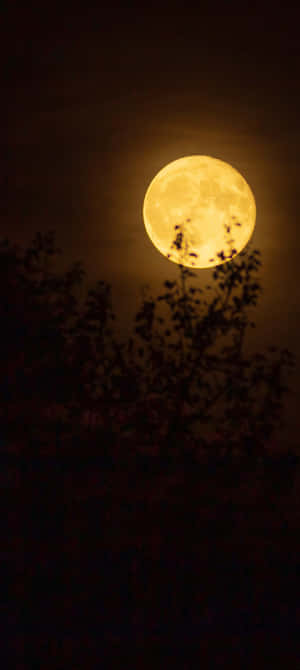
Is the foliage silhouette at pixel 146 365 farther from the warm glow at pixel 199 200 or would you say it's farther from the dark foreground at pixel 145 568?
the warm glow at pixel 199 200

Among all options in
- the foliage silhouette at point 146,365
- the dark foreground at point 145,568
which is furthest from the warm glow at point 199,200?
the dark foreground at point 145,568

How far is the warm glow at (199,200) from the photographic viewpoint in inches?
239

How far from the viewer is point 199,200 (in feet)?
20.8

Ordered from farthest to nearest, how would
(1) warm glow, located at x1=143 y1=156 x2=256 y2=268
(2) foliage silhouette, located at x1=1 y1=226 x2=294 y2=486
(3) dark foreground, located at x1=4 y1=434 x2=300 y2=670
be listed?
(1) warm glow, located at x1=143 y1=156 x2=256 y2=268
(2) foliage silhouette, located at x1=1 y1=226 x2=294 y2=486
(3) dark foreground, located at x1=4 y1=434 x2=300 y2=670

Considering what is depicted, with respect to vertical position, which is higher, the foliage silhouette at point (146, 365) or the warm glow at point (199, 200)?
the warm glow at point (199, 200)

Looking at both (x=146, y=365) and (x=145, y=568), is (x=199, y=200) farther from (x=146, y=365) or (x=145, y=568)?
(x=145, y=568)

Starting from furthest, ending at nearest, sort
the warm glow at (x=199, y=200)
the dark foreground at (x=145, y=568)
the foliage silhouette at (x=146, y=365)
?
the warm glow at (x=199, y=200), the foliage silhouette at (x=146, y=365), the dark foreground at (x=145, y=568)

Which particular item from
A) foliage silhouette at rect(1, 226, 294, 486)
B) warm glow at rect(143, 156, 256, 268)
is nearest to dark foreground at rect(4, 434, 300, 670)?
foliage silhouette at rect(1, 226, 294, 486)

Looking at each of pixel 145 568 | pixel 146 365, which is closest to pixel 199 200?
pixel 146 365

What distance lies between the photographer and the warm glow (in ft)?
19.9

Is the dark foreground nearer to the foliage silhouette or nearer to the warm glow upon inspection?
the foliage silhouette

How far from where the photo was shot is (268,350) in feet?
16.3

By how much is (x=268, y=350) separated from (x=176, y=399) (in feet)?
2.77

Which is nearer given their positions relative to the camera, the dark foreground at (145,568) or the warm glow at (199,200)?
the dark foreground at (145,568)
